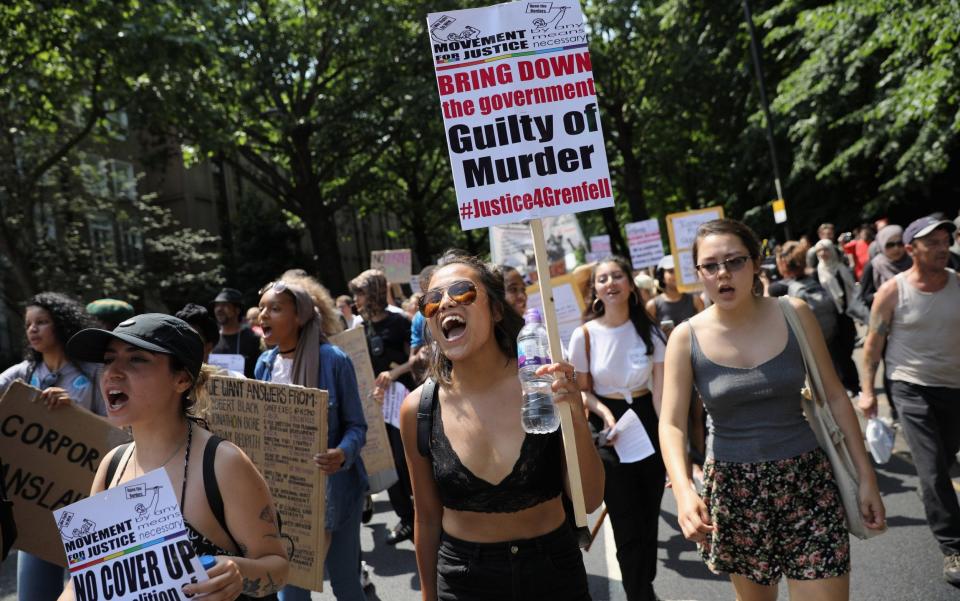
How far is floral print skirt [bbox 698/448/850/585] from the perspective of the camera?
9.68ft

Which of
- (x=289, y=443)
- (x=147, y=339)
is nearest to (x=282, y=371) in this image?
(x=289, y=443)

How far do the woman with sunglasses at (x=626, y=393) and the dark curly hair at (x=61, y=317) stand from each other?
9.88 ft

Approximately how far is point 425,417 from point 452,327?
1.14 feet

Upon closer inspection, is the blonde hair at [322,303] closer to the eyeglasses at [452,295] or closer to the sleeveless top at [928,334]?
the eyeglasses at [452,295]

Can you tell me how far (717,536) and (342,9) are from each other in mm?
21037

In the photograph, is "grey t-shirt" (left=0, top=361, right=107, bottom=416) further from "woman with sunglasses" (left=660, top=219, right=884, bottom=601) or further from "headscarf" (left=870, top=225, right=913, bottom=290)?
"headscarf" (left=870, top=225, right=913, bottom=290)

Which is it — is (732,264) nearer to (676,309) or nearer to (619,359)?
(619,359)

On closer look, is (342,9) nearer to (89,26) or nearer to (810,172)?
(89,26)

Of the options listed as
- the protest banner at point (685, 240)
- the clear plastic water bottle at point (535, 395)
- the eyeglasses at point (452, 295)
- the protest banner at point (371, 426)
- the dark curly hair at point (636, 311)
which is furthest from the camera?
the protest banner at point (685, 240)

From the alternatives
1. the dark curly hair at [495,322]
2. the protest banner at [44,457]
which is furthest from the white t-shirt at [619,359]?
the protest banner at [44,457]

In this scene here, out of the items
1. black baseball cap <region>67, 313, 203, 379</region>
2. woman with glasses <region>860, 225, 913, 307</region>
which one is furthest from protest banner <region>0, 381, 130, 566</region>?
woman with glasses <region>860, 225, 913, 307</region>

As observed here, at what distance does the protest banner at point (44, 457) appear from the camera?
3982 mm

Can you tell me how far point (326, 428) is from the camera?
150 inches

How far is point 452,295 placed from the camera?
2654 mm
